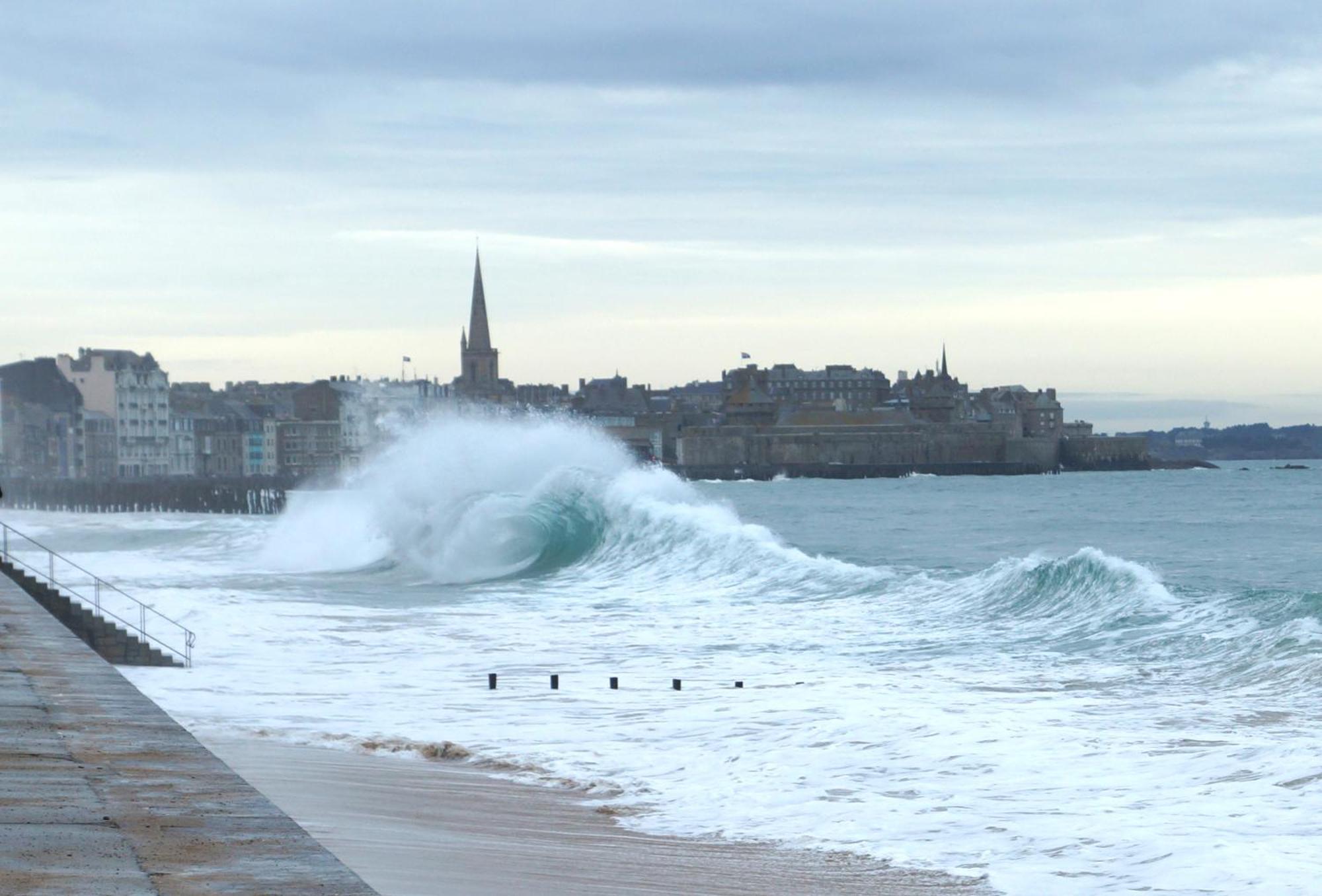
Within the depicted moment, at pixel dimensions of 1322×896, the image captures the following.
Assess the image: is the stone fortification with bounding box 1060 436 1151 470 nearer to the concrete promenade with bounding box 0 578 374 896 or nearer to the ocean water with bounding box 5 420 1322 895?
the ocean water with bounding box 5 420 1322 895

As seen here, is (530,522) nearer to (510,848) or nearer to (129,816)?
(510,848)

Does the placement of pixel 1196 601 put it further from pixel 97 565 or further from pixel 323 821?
pixel 97 565

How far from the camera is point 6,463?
120250 mm

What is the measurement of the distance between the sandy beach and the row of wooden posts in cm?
399

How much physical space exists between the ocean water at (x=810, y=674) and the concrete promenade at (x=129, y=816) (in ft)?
10.1

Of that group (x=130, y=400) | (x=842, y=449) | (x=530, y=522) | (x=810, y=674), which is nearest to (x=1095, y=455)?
(x=842, y=449)

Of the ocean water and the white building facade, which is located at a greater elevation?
the white building facade

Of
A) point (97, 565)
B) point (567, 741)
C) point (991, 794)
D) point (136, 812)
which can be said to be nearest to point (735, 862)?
point (991, 794)

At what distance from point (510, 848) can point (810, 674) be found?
25.6 feet

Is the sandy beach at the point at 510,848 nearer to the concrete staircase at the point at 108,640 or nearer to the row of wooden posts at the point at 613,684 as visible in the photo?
the row of wooden posts at the point at 613,684

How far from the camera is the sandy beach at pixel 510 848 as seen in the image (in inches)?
323

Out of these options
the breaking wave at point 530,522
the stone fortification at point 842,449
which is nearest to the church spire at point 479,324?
the stone fortification at point 842,449

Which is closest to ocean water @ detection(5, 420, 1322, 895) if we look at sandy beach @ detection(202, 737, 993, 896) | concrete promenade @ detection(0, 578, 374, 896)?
sandy beach @ detection(202, 737, 993, 896)

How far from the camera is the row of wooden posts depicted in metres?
15.3
